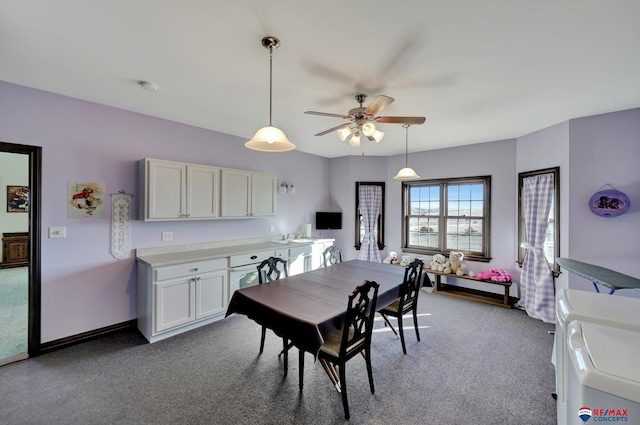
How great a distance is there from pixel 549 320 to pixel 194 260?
4.67 meters

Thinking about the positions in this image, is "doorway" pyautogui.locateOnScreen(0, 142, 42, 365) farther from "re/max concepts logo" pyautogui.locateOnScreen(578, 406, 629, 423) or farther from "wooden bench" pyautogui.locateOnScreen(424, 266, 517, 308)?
"wooden bench" pyautogui.locateOnScreen(424, 266, 517, 308)

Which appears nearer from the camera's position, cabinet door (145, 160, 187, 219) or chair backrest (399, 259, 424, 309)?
chair backrest (399, 259, 424, 309)

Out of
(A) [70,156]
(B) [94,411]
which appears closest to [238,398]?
(B) [94,411]

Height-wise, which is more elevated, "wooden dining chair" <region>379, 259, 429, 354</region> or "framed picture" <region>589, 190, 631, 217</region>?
"framed picture" <region>589, 190, 631, 217</region>

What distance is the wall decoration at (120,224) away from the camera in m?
3.12

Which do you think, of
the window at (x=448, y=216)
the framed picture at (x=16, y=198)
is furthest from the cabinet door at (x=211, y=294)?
the framed picture at (x=16, y=198)

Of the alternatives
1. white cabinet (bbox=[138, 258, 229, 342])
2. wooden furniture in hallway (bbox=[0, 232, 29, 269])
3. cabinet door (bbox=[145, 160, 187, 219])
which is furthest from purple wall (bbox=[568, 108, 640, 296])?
wooden furniture in hallway (bbox=[0, 232, 29, 269])

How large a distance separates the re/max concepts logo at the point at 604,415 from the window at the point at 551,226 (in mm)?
Result: 3564

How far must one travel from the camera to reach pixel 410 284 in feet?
9.45

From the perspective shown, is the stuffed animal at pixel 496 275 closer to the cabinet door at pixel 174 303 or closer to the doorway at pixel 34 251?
the cabinet door at pixel 174 303

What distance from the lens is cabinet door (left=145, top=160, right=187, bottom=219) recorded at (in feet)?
10.3

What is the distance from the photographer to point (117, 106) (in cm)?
311

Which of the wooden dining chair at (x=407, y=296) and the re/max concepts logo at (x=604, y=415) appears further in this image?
the wooden dining chair at (x=407, y=296)

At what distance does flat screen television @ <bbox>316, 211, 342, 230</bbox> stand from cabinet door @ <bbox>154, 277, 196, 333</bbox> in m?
2.92
